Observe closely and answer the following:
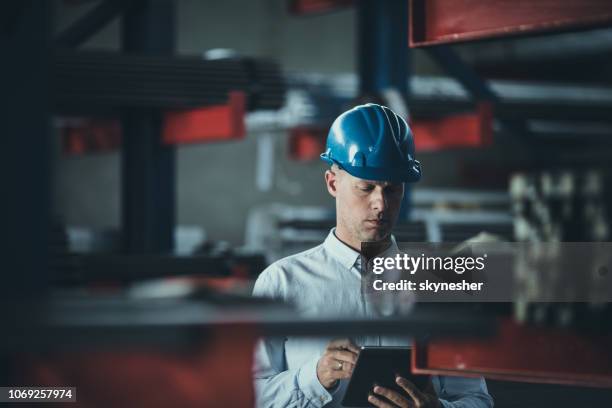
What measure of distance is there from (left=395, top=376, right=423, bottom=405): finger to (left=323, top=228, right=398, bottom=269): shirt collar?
41 centimetres

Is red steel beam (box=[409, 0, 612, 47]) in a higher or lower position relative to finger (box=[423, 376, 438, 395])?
higher

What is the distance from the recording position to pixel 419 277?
7.32ft

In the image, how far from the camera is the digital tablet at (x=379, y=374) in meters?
1.82

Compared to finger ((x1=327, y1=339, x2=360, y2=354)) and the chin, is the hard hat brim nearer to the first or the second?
the chin

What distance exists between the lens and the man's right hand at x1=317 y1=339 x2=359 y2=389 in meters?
1.79

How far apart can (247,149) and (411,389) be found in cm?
1166

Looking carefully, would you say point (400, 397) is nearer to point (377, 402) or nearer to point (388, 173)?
point (377, 402)

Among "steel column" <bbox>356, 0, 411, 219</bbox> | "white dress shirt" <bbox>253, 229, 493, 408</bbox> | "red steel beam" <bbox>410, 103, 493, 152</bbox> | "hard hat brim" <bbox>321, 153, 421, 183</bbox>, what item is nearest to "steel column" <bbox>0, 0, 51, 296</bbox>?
"white dress shirt" <bbox>253, 229, 493, 408</bbox>

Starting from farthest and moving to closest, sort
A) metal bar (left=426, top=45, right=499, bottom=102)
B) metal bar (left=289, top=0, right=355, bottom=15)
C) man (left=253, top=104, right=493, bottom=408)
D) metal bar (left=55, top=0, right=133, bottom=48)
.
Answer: metal bar (left=289, top=0, right=355, bottom=15) < metal bar (left=55, top=0, right=133, bottom=48) < metal bar (left=426, top=45, right=499, bottom=102) < man (left=253, top=104, right=493, bottom=408)

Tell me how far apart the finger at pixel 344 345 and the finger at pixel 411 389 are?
15 cm

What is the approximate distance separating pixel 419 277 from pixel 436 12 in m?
1.59

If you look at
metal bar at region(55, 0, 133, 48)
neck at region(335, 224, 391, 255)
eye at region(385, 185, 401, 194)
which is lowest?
neck at region(335, 224, 391, 255)

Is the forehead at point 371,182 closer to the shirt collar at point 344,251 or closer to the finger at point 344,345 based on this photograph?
the shirt collar at point 344,251

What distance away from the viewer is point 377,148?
2209 millimetres
